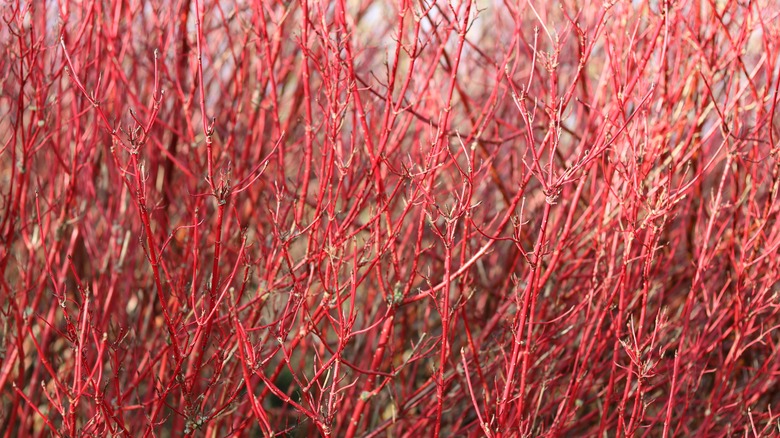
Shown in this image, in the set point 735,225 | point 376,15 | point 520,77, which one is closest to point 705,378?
point 735,225

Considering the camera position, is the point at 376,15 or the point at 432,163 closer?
the point at 432,163

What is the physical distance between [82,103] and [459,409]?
2286 mm

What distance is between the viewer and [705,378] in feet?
12.0

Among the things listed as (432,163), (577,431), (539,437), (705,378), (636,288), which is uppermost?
(432,163)

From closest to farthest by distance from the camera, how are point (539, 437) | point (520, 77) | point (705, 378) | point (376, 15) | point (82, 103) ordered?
point (539, 437) < point (82, 103) < point (705, 378) < point (520, 77) < point (376, 15)

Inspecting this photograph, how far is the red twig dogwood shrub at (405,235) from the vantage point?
6.86 feet

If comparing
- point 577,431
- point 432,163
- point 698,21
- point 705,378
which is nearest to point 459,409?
point 577,431

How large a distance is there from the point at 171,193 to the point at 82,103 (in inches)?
28.2

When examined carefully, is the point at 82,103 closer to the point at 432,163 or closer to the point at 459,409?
the point at 432,163

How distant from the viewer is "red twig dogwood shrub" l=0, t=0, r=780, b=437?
2090 millimetres

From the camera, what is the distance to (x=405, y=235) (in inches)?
134

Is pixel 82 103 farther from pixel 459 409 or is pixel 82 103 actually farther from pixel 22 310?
pixel 459 409

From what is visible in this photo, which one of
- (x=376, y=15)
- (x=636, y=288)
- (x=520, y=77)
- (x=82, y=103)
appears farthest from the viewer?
(x=376, y=15)

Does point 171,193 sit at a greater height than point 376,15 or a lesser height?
lesser
